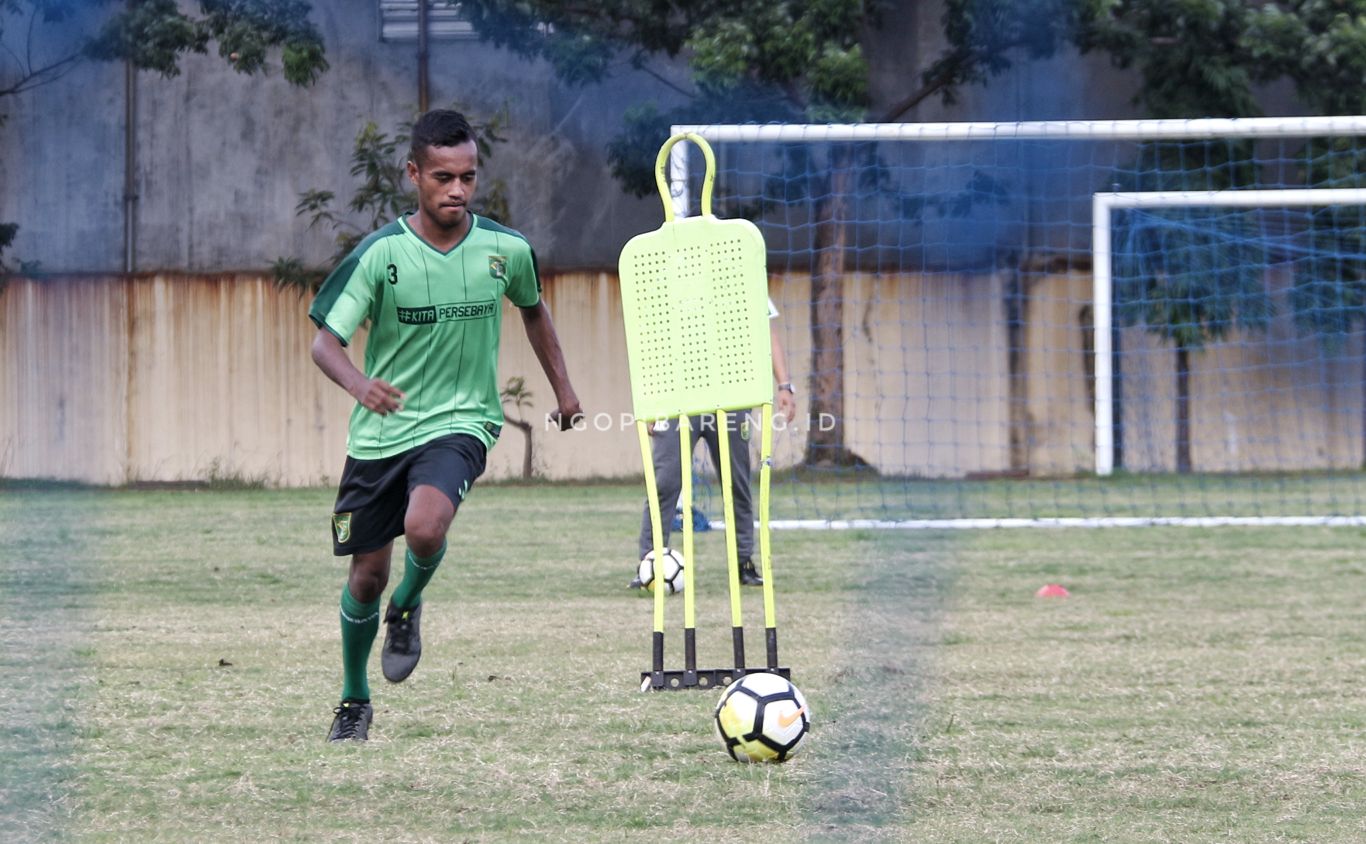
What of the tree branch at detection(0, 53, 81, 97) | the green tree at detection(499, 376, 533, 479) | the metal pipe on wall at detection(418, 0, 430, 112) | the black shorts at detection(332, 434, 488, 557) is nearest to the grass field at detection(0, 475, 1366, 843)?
the black shorts at detection(332, 434, 488, 557)

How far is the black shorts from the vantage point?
4879 millimetres

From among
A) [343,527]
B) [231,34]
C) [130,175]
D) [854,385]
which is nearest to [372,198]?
[130,175]

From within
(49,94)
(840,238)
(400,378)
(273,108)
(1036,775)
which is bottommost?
(1036,775)

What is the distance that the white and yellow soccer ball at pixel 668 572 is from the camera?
7.93 metres

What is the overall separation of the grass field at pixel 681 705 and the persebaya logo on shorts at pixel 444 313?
3.66 ft

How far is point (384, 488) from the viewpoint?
193 inches

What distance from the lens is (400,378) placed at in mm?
4977

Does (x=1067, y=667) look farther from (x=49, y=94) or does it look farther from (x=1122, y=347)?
(x=1122, y=347)

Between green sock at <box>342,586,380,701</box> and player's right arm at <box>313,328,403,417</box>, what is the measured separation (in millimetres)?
587

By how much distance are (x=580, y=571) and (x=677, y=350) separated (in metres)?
4.49

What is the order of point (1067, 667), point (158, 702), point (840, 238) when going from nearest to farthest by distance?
point (158, 702), point (1067, 667), point (840, 238)

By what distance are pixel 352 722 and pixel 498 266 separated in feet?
4.31

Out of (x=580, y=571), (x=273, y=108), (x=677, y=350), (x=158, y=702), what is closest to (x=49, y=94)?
(x=677, y=350)

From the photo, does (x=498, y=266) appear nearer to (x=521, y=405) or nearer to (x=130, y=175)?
(x=521, y=405)
